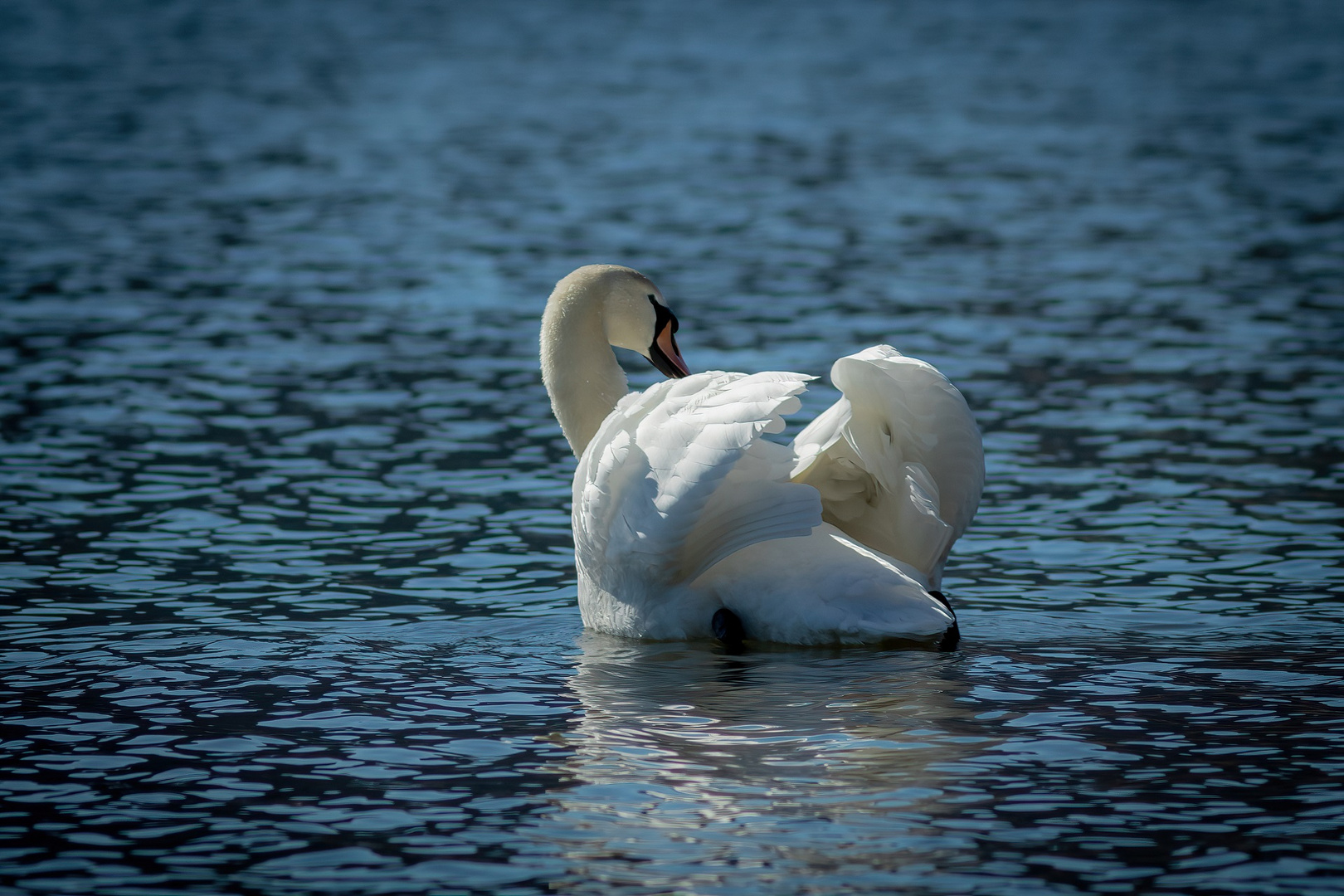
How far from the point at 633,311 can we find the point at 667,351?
256 millimetres

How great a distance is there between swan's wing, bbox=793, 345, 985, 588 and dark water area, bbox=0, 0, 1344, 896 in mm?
567

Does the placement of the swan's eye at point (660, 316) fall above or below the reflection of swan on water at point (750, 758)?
above

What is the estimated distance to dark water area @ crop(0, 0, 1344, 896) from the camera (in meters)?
4.96

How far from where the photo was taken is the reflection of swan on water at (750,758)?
15.6 ft

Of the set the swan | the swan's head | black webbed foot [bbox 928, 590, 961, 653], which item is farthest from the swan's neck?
black webbed foot [bbox 928, 590, 961, 653]

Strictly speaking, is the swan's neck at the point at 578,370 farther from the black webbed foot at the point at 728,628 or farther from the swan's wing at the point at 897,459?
the black webbed foot at the point at 728,628

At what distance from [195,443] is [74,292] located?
508 centimetres

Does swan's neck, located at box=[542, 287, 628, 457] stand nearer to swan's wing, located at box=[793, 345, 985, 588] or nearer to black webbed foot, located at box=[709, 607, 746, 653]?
swan's wing, located at box=[793, 345, 985, 588]

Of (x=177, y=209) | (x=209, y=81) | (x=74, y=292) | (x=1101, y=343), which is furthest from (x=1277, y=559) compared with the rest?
(x=209, y=81)

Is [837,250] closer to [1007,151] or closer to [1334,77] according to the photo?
[1007,151]

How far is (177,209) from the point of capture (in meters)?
18.9

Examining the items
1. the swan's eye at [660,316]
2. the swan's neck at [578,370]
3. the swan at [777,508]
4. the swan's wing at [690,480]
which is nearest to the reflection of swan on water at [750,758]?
the swan at [777,508]

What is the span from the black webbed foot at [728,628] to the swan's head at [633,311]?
1.51 meters

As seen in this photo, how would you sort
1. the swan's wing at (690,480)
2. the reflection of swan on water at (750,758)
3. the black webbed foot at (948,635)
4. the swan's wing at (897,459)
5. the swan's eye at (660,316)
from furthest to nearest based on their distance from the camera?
the swan's eye at (660,316)
the swan's wing at (897,459)
the black webbed foot at (948,635)
the swan's wing at (690,480)
the reflection of swan on water at (750,758)
